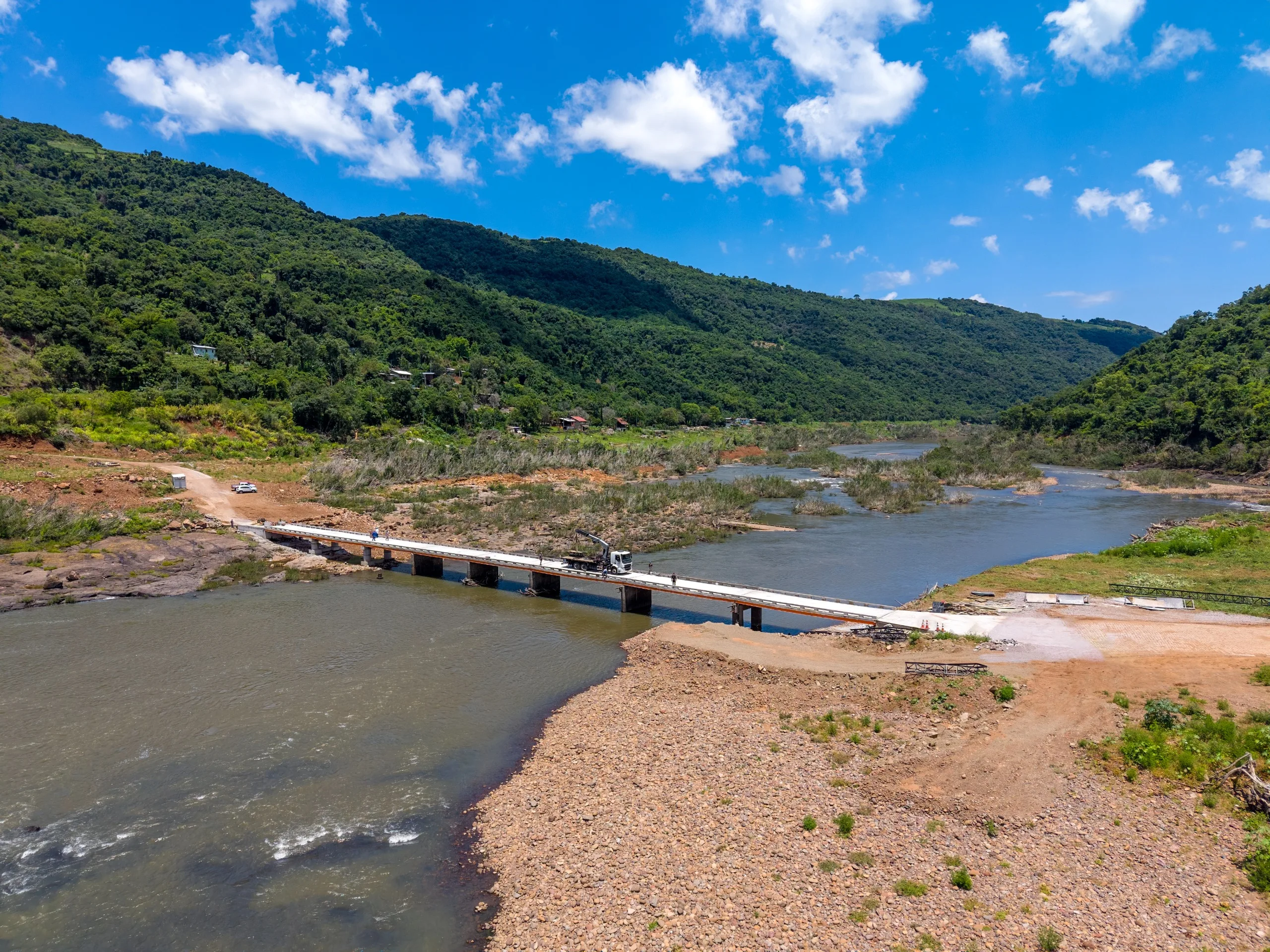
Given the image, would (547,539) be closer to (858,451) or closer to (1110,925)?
(1110,925)

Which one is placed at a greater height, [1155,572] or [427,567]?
[1155,572]

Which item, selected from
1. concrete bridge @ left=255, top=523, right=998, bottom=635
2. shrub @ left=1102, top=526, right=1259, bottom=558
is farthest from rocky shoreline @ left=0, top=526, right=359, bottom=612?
shrub @ left=1102, top=526, right=1259, bottom=558

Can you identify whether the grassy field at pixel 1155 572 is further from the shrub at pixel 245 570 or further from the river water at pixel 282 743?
the shrub at pixel 245 570

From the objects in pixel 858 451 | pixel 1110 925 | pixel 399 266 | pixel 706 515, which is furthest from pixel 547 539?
pixel 399 266

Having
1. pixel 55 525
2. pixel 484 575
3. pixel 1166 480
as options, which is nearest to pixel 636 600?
pixel 484 575

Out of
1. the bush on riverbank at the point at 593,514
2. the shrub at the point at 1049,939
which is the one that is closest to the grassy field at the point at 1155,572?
the shrub at the point at 1049,939

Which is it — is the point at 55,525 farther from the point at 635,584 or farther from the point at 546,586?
the point at 635,584

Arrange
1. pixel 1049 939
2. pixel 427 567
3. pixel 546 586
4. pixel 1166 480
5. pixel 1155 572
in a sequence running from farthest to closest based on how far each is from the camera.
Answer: pixel 1166 480 < pixel 427 567 < pixel 546 586 < pixel 1155 572 < pixel 1049 939
